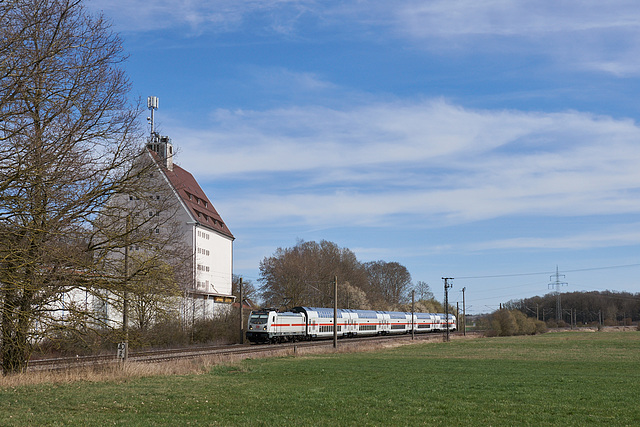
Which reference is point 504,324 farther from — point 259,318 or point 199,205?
point 259,318

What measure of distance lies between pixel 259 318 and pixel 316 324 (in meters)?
10.7

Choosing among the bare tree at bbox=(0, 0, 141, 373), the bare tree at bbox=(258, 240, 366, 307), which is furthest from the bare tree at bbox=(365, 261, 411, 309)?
the bare tree at bbox=(0, 0, 141, 373)

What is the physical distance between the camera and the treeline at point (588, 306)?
180000 millimetres

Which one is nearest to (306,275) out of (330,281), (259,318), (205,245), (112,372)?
(330,281)

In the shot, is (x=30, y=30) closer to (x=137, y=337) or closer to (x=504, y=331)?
(x=137, y=337)

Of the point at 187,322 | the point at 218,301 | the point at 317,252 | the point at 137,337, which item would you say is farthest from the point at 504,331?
the point at 137,337

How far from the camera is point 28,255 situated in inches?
667

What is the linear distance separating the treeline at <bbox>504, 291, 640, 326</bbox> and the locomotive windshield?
13413 centimetres

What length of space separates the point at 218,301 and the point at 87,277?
2063 inches

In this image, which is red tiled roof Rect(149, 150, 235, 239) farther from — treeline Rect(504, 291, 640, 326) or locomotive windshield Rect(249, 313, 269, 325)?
treeline Rect(504, 291, 640, 326)

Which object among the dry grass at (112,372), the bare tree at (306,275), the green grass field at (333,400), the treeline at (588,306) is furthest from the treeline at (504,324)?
the treeline at (588,306)

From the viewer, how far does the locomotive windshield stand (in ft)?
185

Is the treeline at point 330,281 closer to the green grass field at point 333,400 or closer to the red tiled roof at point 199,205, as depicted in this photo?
the red tiled roof at point 199,205

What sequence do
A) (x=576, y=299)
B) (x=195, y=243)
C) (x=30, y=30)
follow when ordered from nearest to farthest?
(x=30, y=30) → (x=195, y=243) → (x=576, y=299)
